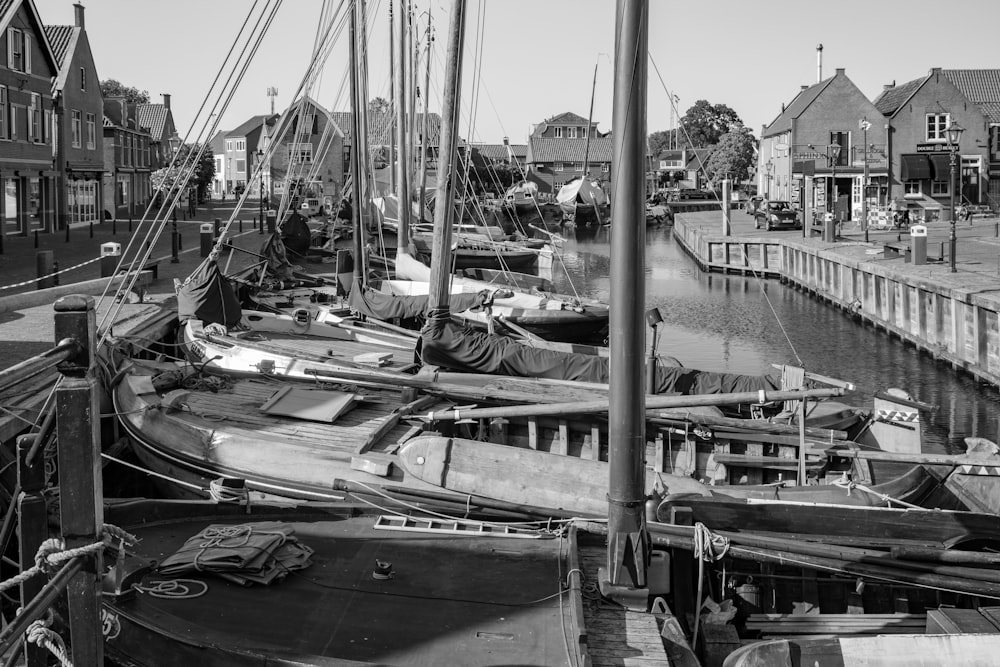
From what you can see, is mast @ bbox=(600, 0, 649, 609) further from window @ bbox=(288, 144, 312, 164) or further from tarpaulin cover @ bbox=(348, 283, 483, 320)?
window @ bbox=(288, 144, 312, 164)

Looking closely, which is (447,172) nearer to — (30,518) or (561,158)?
(30,518)

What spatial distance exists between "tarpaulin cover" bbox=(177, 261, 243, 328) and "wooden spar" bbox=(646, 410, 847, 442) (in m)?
9.00

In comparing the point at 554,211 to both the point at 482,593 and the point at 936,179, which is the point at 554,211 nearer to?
the point at 936,179

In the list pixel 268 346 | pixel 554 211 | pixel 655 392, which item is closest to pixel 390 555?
pixel 655 392

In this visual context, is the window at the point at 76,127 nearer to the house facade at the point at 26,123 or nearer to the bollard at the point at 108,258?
the house facade at the point at 26,123

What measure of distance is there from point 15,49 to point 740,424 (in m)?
39.0

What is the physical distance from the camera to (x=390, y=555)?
27.0ft

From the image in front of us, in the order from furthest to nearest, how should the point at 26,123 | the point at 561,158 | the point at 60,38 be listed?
1. the point at 561,158
2. the point at 60,38
3. the point at 26,123

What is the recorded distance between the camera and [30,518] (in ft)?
17.4

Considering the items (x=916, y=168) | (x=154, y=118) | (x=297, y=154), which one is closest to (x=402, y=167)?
(x=297, y=154)

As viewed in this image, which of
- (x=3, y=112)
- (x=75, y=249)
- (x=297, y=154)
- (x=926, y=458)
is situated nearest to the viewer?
(x=926, y=458)

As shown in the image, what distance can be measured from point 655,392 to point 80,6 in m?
50.7

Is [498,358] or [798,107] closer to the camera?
[498,358]

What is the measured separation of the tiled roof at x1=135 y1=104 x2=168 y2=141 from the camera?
92.3 metres
